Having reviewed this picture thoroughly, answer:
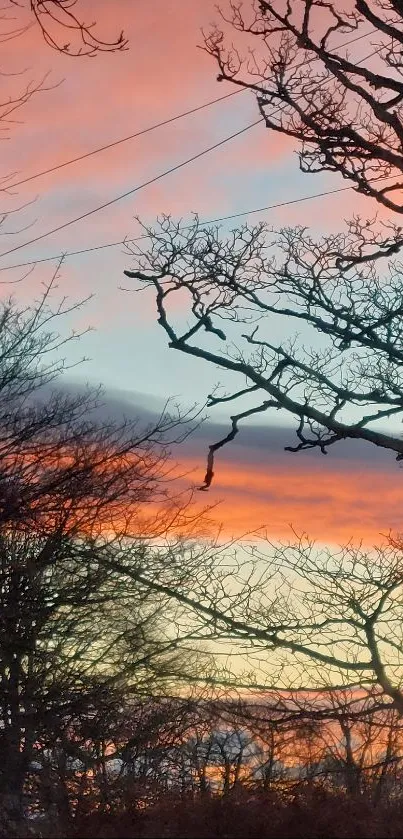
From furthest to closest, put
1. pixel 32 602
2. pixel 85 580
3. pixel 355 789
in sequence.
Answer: pixel 85 580, pixel 32 602, pixel 355 789

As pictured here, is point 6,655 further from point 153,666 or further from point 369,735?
point 369,735

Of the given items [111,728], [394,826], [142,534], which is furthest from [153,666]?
[394,826]

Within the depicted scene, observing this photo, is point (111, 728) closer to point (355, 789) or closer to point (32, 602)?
point (32, 602)

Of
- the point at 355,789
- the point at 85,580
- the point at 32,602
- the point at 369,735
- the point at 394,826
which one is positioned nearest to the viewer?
the point at 394,826

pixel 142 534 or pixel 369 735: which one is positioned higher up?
pixel 142 534

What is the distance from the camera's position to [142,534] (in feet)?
61.1

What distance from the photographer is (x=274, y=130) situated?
12.8 m

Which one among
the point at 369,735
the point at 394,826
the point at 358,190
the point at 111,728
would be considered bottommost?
the point at 394,826

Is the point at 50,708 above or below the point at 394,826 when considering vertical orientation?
above

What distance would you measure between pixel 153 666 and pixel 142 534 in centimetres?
257

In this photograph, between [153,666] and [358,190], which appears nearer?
[358,190]

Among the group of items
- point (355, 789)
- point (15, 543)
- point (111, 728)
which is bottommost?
point (355, 789)

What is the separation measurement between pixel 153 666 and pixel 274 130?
8831 millimetres

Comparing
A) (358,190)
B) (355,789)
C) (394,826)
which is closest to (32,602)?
(358,190)
